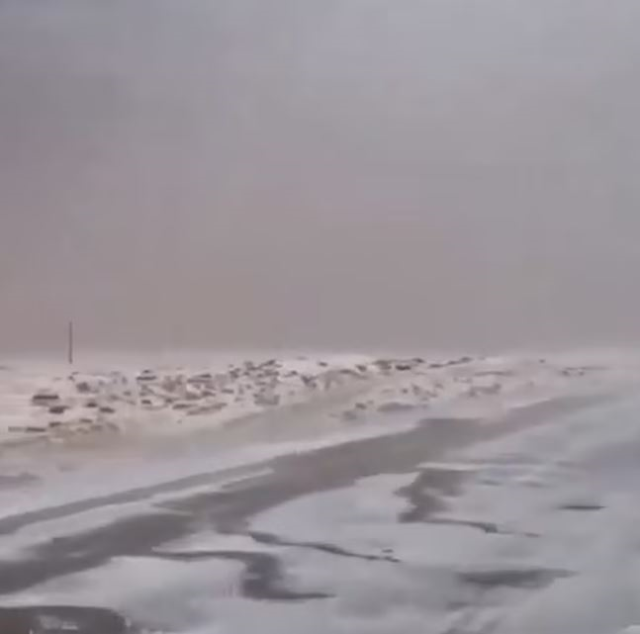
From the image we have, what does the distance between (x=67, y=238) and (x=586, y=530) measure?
1.13 m

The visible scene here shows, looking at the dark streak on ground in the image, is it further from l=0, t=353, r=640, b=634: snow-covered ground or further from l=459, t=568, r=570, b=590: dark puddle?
l=459, t=568, r=570, b=590: dark puddle

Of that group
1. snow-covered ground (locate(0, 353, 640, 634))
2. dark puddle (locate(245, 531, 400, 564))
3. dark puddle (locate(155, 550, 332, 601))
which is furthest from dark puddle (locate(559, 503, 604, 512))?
dark puddle (locate(155, 550, 332, 601))

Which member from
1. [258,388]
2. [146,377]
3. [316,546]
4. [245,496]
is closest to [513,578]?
[316,546]

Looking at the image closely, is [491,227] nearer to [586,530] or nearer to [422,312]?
[422,312]

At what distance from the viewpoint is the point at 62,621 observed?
1758mm

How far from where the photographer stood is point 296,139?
2.17m

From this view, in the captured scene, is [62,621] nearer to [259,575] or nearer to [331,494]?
[259,575]

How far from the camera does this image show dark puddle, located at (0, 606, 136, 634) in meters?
1.74

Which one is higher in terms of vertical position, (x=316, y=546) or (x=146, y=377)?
(x=146, y=377)

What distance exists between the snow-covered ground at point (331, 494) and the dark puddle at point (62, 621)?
0.02 m

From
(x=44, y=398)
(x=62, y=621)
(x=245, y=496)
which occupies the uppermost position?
(x=44, y=398)

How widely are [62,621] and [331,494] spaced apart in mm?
494

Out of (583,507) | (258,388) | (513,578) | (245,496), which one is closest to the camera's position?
(513,578)

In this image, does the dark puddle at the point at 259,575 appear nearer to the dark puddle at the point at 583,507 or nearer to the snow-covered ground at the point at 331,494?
the snow-covered ground at the point at 331,494
